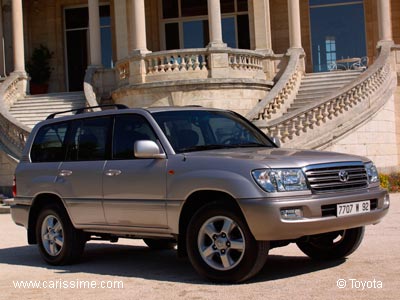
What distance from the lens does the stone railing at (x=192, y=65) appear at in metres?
21.2

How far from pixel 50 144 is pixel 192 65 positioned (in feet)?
41.0

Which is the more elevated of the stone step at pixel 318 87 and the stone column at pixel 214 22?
the stone column at pixel 214 22

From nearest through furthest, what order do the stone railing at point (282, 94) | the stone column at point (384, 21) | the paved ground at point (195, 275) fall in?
the paved ground at point (195, 275), the stone railing at point (282, 94), the stone column at point (384, 21)

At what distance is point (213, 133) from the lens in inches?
311

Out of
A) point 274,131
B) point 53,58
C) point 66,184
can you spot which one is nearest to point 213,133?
point 66,184

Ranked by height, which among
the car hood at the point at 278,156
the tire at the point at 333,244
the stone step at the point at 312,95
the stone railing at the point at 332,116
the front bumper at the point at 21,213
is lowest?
the tire at the point at 333,244

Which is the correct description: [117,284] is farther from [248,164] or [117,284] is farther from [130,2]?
[130,2]

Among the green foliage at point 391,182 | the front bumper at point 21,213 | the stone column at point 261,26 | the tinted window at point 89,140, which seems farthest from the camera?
the stone column at point 261,26

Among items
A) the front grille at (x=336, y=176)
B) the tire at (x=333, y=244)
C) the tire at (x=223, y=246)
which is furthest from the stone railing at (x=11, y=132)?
the front grille at (x=336, y=176)

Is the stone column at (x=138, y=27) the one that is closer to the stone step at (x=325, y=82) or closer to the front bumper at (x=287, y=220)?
the stone step at (x=325, y=82)

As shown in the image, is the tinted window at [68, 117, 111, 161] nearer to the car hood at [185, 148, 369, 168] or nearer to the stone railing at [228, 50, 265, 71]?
the car hood at [185, 148, 369, 168]

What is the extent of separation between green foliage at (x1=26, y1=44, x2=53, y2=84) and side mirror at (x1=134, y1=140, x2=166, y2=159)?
22637 mm

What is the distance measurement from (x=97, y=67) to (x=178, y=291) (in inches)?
731

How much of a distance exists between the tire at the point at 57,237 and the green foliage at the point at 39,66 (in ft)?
68.7
